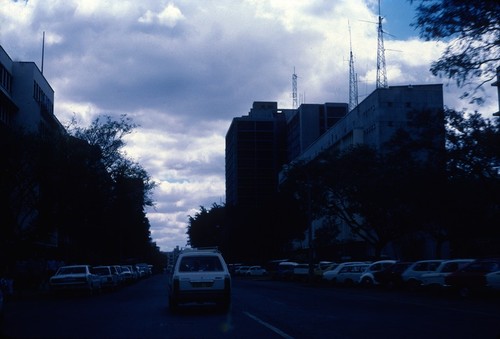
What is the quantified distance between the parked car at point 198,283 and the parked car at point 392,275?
1815cm

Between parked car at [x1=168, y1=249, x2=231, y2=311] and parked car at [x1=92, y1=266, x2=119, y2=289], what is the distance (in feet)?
73.7

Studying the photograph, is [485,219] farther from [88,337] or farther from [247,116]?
[247,116]

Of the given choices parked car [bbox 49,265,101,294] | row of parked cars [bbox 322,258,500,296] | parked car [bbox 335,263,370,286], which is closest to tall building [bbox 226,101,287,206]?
row of parked cars [bbox 322,258,500,296]

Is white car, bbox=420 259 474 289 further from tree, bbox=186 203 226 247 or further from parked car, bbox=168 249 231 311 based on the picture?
tree, bbox=186 203 226 247

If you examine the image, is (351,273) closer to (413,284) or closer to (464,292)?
(413,284)

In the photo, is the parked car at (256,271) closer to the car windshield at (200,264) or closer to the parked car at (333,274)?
the parked car at (333,274)

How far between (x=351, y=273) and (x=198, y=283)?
25.7 meters

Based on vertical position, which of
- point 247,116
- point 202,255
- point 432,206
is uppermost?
point 247,116

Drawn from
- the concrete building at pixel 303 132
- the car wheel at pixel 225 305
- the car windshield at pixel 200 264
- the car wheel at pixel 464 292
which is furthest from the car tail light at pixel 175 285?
the concrete building at pixel 303 132

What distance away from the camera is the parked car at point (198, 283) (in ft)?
64.4

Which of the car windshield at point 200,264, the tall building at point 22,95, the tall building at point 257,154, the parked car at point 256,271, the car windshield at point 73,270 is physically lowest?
the parked car at point 256,271

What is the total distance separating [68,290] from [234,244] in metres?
69.4

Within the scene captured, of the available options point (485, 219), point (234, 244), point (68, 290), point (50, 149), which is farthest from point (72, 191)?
point (234, 244)

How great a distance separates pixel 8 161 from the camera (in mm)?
36969
